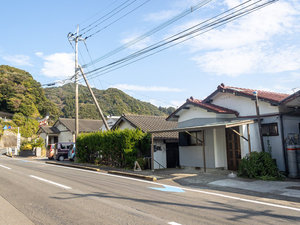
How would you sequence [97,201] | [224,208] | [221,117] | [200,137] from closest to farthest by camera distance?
[224,208] < [97,201] < [221,117] < [200,137]

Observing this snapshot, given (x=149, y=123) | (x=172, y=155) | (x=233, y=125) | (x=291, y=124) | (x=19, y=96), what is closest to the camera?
(x=233, y=125)

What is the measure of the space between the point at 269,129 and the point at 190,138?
531cm

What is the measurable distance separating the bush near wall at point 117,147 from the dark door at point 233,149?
18.9 feet

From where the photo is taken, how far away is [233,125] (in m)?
12.2

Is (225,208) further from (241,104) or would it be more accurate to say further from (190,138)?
(190,138)

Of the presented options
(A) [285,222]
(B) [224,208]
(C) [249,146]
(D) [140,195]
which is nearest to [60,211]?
(D) [140,195]

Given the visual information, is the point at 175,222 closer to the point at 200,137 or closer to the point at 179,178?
the point at 179,178

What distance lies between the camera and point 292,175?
11859 mm

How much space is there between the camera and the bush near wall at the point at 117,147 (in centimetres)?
Result: 1789

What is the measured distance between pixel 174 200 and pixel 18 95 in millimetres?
62635

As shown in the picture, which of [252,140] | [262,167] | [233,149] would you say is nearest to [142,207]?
[262,167]

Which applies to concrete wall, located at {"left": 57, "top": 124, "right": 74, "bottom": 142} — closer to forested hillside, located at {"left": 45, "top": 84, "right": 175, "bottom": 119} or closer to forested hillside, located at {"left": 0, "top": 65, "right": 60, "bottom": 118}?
forested hillside, located at {"left": 0, "top": 65, "right": 60, "bottom": 118}

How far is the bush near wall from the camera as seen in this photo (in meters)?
17.9

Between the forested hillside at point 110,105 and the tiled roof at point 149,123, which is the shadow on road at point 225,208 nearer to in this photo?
the tiled roof at point 149,123
